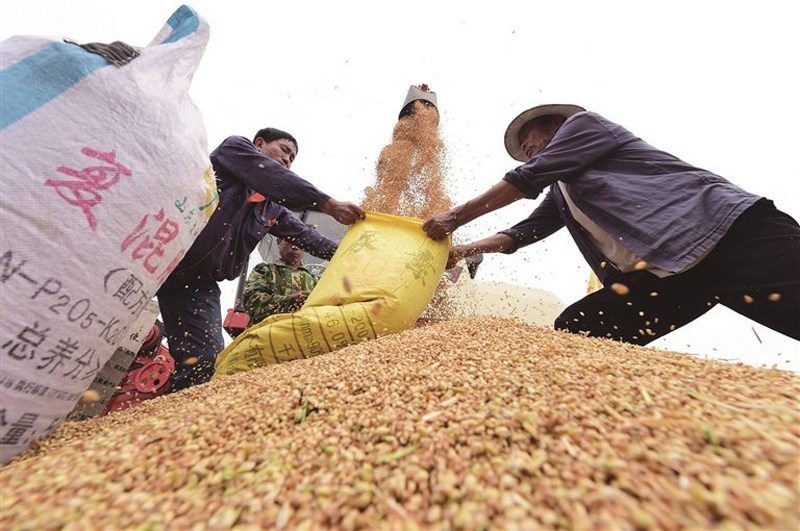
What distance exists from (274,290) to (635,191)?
279 centimetres

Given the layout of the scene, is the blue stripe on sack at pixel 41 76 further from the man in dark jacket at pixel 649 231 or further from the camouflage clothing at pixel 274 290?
the camouflage clothing at pixel 274 290

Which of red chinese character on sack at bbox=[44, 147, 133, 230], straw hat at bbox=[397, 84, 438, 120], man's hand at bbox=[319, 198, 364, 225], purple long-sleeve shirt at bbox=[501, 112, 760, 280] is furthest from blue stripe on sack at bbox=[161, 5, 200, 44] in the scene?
straw hat at bbox=[397, 84, 438, 120]

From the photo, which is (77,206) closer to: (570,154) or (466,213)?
(466,213)

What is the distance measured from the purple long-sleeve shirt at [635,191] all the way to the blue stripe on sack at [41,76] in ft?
6.07

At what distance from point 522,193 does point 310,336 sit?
1385mm

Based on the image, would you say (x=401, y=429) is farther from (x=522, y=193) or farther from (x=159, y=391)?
(x=159, y=391)

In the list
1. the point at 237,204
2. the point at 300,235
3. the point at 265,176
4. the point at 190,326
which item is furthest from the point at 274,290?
the point at 265,176

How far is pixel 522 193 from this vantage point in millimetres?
2109

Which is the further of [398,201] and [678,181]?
[398,201]

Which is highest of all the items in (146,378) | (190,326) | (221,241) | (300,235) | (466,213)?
(466,213)

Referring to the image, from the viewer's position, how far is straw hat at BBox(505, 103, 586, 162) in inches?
102

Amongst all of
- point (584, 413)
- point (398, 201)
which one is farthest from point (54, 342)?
point (398, 201)

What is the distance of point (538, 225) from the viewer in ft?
9.00

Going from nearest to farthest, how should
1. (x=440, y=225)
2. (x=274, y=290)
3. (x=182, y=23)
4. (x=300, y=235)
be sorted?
(x=182, y=23) → (x=440, y=225) → (x=300, y=235) → (x=274, y=290)
